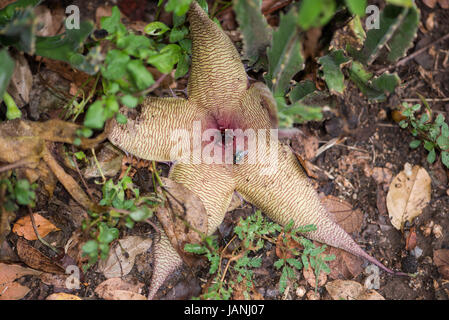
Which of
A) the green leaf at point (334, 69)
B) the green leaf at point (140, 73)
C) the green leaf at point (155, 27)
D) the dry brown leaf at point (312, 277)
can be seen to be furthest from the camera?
the dry brown leaf at point (312, 277)

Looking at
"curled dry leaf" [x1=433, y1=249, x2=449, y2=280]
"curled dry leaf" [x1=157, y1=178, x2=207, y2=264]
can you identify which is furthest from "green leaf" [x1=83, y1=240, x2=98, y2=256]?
"curled dry leaf" [x1=433, y1=249, x2=449, y2=280]

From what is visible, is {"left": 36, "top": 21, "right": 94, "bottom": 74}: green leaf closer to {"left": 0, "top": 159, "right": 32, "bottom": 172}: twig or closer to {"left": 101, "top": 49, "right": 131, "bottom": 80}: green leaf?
{"left": 101, "top": 49, "right": 131, "bottom": 80}: green leaf

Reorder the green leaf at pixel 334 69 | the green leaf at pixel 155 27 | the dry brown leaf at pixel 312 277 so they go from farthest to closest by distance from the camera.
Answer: the dry brown leaf at pixel 312 277 < the green leaf at pixel 155 27 < the green leaf at pixel 334 69

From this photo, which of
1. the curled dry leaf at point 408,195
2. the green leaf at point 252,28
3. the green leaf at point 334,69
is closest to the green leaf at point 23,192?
the green leaf at point 252,28

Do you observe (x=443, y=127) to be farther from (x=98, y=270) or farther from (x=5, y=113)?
(x=5, y=113)

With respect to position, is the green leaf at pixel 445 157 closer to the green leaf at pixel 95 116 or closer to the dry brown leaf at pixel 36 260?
the green leaf at pixel 95 116

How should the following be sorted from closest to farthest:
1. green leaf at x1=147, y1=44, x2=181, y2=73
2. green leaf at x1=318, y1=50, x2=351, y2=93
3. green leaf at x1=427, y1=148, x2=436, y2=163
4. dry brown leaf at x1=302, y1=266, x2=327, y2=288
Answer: green leaf at x1=147, y1=44, x2=181, y2=73, green leaf at x1=318, y1=50, x2=351, y2=93, dry brown leaf at x1=302, y1=266, x2=327, y2=288, green leaf at x1=427, y1=148, x2=436, y2=163
